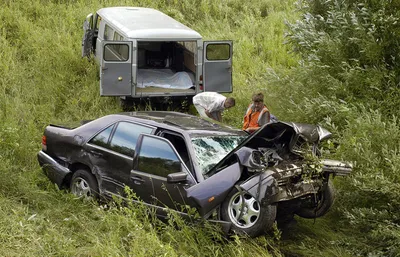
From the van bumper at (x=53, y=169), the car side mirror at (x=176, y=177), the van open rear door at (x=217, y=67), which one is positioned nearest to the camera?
the car side mirror at (x=176, y=177)

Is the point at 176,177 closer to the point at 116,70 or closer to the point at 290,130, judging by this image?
the point at 290,130

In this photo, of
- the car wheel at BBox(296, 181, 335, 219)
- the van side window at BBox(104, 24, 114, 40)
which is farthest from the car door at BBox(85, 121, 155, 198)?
the van side window at BBox(104, 24, 114, 40)

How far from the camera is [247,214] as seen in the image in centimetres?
594

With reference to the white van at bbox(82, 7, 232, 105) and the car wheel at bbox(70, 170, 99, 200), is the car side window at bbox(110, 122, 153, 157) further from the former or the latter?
the white van at bbox(82, 7, 232, 105)

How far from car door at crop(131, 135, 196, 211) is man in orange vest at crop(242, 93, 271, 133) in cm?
237

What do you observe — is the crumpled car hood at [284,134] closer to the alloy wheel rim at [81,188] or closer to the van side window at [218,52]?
the alloy wheel rim at [81,188]

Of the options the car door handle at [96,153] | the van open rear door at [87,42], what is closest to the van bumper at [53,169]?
the car door handle at [96,153]

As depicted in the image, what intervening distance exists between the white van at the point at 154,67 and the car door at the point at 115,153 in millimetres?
4064

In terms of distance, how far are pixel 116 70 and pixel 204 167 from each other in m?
5.47

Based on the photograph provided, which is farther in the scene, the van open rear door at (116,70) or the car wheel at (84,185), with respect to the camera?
the van open rear door at (116,70)

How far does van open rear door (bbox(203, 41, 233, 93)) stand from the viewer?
11953 mm

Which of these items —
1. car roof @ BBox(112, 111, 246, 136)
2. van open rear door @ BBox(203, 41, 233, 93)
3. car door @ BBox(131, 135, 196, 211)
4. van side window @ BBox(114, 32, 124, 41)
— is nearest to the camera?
car door @ BBox(131, 135, 196, 211)

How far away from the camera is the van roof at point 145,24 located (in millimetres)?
11658

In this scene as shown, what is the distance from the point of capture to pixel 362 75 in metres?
8.80
